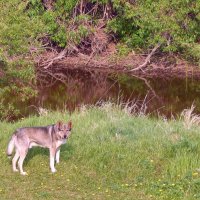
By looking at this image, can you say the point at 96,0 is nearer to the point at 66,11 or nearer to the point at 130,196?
the point at 66,11

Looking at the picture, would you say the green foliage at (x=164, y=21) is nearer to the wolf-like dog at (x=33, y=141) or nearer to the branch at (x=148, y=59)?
the branch at (x=148, y=59)

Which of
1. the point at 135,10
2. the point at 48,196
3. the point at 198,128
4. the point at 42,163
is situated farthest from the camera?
the point at 135,10

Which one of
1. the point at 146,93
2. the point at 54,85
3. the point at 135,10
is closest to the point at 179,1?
the point at 135,10

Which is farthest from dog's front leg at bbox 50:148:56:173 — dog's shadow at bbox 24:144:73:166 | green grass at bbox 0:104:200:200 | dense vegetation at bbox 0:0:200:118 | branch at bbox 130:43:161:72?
branch at bbox 130:43:161:72

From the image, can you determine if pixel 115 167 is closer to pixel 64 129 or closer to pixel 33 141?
pixel 64 129

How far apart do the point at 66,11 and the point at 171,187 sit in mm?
22719

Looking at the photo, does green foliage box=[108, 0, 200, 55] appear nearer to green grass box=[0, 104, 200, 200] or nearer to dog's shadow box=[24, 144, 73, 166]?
green grass box=[0, 104, 200, 200]

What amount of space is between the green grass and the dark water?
27.5 feet

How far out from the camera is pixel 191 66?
29391mm

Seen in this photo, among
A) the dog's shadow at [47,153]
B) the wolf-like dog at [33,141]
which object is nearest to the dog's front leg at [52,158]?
the wolf-like dog at [33,141]

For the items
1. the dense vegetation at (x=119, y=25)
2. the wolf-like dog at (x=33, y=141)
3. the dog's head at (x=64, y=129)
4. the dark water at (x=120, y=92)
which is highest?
the dog's head at (x=64, y=129)

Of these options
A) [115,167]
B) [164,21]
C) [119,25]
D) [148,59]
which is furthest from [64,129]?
[119,25]

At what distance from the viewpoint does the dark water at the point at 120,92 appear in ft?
73.7

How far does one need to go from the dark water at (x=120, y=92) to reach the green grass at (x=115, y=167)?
8392 millimetres
